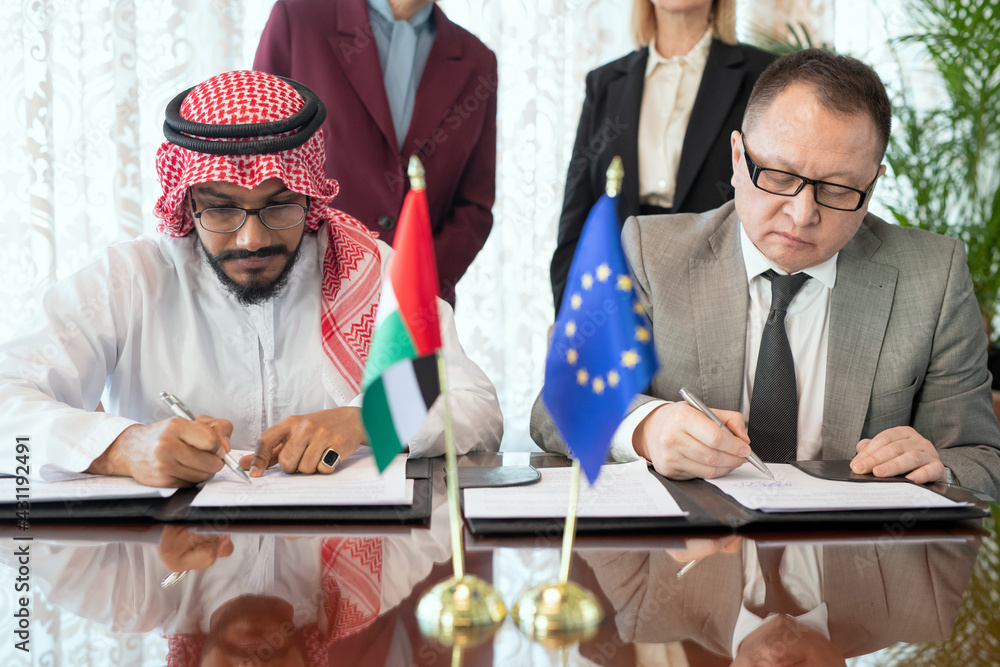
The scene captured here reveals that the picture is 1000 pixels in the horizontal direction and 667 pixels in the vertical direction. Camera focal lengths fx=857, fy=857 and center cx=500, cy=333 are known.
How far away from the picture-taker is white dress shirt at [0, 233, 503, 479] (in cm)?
217

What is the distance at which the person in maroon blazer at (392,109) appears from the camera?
322cm

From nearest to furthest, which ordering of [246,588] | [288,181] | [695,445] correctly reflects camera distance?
[246,588], [695,445], [288,181]

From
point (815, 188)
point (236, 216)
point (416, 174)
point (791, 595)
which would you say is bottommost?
point (791, 595)

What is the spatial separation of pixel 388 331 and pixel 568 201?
246 cm

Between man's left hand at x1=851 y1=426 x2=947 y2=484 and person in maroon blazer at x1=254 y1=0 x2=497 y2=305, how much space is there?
6.00 feet

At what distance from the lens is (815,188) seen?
205 cm

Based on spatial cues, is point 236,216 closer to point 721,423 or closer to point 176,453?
point 176,453

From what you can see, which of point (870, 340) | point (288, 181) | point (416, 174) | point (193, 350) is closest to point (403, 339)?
point (416, 174)

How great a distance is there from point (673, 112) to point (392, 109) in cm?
112

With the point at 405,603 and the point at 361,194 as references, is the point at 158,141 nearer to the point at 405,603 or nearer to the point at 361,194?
the point at 361,194

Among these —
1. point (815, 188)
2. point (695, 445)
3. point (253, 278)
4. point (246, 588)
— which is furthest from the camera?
point (253, 278)

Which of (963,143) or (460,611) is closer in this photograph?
(460,611)

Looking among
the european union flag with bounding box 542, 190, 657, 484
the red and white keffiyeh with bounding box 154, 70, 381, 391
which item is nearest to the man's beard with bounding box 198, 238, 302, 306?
the red and white keffiyeh with bounding box 154, 70, 381, 391

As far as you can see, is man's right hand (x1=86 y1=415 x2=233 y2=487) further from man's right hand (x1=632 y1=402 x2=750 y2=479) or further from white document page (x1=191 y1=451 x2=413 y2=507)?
man's right hand (x1=632 y1=402 x2=750 y2=479)
